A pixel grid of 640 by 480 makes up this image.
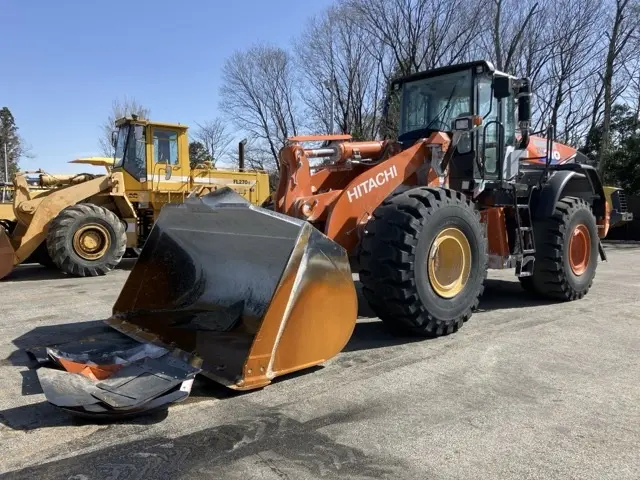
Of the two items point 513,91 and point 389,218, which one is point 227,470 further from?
point 513,91

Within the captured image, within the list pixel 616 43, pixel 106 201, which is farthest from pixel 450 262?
pixel 616 43

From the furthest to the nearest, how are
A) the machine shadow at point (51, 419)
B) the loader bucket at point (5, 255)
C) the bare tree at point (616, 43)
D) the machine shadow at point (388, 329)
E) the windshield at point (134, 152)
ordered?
1. the bare tree at point (616, 43)
2. the windshield at point (134, 152)
3. the loader bucket at point (5, 255)
4. the machine shadow at point (388, 329)
5. the machine shadow at point (51, 419)

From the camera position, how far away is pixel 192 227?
5270mm

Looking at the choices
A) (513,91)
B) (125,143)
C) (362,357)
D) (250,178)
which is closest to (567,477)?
(362,357)

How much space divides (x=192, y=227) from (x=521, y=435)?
3432 millimetres

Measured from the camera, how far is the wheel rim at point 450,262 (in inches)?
204

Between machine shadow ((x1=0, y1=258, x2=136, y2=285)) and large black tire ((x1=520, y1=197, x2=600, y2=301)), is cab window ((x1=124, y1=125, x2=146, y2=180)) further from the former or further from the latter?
large black tire ((x1=520, y1=197, x2=600, y2=301))

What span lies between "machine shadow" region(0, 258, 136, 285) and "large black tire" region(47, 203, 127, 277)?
305 millimetres

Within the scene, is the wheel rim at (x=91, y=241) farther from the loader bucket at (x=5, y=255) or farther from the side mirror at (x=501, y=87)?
the side mirror at (x=501, y=87)

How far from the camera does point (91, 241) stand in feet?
33.4

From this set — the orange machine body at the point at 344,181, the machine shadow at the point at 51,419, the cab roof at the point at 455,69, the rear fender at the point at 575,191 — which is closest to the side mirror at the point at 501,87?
the cab roof at the point at 455,69

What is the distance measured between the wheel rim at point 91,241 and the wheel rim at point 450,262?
7.20 m

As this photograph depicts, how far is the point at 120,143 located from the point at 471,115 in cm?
846

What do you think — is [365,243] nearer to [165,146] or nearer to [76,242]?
[76,242]
